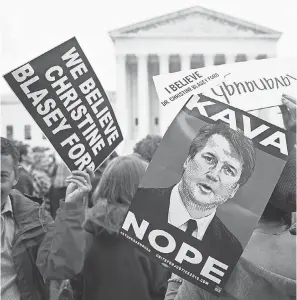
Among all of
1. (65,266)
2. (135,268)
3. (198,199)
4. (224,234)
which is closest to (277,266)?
(224,234)

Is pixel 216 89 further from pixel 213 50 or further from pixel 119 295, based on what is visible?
pixel 213 50

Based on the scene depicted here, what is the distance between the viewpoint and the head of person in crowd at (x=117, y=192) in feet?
8.28

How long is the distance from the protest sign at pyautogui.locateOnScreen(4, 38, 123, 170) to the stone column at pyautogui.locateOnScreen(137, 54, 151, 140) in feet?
120

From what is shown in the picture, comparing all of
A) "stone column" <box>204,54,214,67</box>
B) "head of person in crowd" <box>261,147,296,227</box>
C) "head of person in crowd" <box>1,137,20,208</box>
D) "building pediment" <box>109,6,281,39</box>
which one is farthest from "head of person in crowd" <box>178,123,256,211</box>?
"stone column" <box>204,54,214,67</box>

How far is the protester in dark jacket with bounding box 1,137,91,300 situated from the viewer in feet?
6.99

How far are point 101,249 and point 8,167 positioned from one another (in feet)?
2.02

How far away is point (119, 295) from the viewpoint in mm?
2475

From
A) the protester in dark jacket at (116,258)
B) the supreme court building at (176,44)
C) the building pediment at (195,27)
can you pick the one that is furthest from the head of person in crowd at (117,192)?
the building pediment at (195,27)

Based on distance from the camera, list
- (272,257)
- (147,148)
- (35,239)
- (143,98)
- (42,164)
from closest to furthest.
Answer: (272,257) → (35,239) → (147,148) → (42,164) → (143,98)

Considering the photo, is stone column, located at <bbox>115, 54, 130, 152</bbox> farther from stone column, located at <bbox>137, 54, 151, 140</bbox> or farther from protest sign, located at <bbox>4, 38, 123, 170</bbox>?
protest sign, located at <bbox>4, 38, 123, 170</bbox>

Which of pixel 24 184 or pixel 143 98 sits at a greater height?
pixel 24 184

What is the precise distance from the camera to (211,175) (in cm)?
151

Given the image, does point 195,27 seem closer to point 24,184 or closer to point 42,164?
point 42,164

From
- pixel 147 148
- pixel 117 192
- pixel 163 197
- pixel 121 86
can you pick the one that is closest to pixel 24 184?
pixel 147 148
